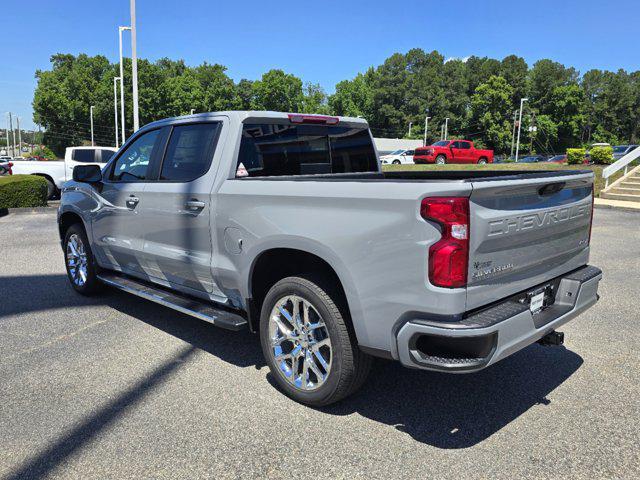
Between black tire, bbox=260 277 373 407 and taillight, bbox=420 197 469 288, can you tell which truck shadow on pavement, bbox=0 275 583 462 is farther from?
taillight, bbox=420 197 469 288

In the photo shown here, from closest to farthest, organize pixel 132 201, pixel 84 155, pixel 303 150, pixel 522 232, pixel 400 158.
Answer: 1. pixel 522 232
2. pixel 303 150
3. pixel 132 201
4. pixel 84 155
5. pixel 400 158

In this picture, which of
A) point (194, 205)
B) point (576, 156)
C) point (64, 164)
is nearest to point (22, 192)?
point (64, 164)

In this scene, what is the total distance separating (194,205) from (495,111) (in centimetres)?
8203

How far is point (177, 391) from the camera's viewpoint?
3732 millimetres

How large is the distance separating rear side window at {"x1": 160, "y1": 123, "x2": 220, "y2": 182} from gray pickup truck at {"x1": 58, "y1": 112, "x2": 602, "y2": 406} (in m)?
0.02

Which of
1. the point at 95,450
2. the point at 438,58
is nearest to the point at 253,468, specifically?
the point at 95,450

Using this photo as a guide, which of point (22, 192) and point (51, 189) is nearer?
point (22, 192)

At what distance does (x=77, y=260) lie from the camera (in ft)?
20.3

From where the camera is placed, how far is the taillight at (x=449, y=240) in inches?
105

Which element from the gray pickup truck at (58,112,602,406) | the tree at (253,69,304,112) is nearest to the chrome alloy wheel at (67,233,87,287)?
the gray pickup truck at (58,112,602,406)

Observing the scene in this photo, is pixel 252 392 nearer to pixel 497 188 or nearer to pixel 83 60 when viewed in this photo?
pixel 497 188

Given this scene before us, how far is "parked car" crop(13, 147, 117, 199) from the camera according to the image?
57.6 ft

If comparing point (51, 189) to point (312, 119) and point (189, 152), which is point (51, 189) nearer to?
point (189, 152)

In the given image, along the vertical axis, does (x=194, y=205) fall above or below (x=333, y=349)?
above
